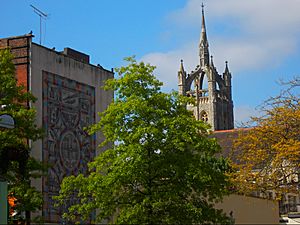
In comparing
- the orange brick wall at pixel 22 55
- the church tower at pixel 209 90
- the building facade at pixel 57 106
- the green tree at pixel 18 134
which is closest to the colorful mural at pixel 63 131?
the building facade at pixel 57 106

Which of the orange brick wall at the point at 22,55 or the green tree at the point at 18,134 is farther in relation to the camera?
the orange brick wall at the point at 22,55

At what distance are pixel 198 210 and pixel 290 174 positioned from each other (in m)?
4.14

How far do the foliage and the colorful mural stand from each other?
12364 mm

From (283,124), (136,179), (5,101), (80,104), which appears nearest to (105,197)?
(136,179)

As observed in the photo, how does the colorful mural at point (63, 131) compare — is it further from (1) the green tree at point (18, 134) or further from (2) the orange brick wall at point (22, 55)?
(1) the green tree at point (18, 134)

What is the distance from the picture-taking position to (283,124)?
30.6 m

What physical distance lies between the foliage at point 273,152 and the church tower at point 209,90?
408 feet

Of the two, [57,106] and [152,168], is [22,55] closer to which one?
[57,106]

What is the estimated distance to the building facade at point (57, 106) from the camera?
1560 inches

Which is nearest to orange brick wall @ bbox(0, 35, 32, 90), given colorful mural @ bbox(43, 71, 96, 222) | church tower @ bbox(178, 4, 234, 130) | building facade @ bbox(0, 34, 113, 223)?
building facade @ bbox(0, 34, 113, 223)

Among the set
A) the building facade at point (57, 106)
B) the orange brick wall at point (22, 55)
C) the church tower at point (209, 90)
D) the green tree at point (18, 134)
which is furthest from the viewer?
the church tower at point (209, 90)

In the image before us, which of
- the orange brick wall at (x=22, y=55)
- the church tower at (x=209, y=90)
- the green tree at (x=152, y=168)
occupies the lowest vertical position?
the green tree at (x=152, y=168)

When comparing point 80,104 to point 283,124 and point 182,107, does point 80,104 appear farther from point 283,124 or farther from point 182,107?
point 283,124

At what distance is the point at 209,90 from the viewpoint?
525 feet
